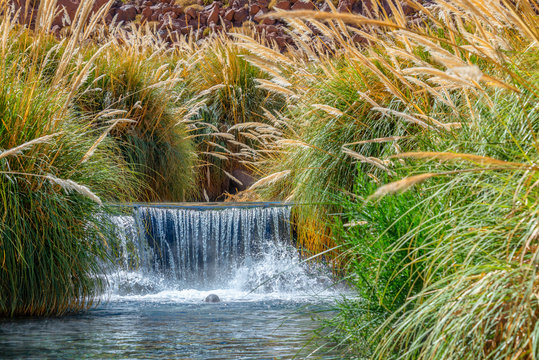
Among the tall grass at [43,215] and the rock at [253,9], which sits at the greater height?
the rock at [253,9]

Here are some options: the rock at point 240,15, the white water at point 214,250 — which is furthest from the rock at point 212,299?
the rock at point 240,15

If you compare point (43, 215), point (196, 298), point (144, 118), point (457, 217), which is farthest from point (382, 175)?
point (144, 118)

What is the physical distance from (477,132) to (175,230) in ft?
12.0

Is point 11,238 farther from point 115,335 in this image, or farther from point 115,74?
point 115,74

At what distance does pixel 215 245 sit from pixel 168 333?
2182mm

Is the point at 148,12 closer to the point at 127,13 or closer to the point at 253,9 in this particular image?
the point at 127,13

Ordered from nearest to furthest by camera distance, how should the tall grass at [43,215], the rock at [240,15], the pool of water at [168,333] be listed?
the pool of water at [168,333]
the tall grass at [43,215]
the rock at [240,15]

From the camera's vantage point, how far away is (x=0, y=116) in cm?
364

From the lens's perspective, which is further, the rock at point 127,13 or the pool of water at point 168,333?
the rock at point 127,13

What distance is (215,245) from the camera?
5785 mm

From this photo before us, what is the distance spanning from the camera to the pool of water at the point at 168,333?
311cm

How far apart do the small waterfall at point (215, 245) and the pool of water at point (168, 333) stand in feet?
3.10

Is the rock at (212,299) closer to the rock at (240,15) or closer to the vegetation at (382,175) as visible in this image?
the vegetation at (382,175)

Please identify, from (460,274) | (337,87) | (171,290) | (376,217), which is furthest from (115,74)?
→ (460,274)
